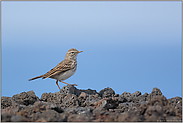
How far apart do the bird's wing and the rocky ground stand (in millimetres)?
989

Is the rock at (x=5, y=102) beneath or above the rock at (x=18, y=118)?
above

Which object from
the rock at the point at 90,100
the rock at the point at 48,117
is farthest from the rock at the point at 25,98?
the rock at the point at 48,117

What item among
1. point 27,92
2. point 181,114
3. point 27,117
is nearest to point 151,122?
point 181,114

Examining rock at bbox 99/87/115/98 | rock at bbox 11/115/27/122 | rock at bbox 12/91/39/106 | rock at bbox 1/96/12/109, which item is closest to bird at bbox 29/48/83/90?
rock at bbox 12/91/39/106

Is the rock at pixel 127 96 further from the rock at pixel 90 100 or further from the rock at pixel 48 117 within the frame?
the rock at pixel 48 117

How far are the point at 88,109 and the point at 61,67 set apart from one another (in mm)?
3104

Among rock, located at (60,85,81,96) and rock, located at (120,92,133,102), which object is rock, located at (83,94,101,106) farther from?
rock, located at (120,92,133,102)

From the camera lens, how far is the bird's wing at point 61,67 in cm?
904

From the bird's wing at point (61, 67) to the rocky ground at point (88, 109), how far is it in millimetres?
989

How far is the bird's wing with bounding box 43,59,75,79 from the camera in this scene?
9.04 m

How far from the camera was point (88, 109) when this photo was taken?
6.45 m

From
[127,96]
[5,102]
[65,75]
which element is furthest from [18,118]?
[127,96]

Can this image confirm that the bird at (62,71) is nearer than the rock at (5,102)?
No

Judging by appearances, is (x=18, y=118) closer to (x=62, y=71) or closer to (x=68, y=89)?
(x=68, y=89)
